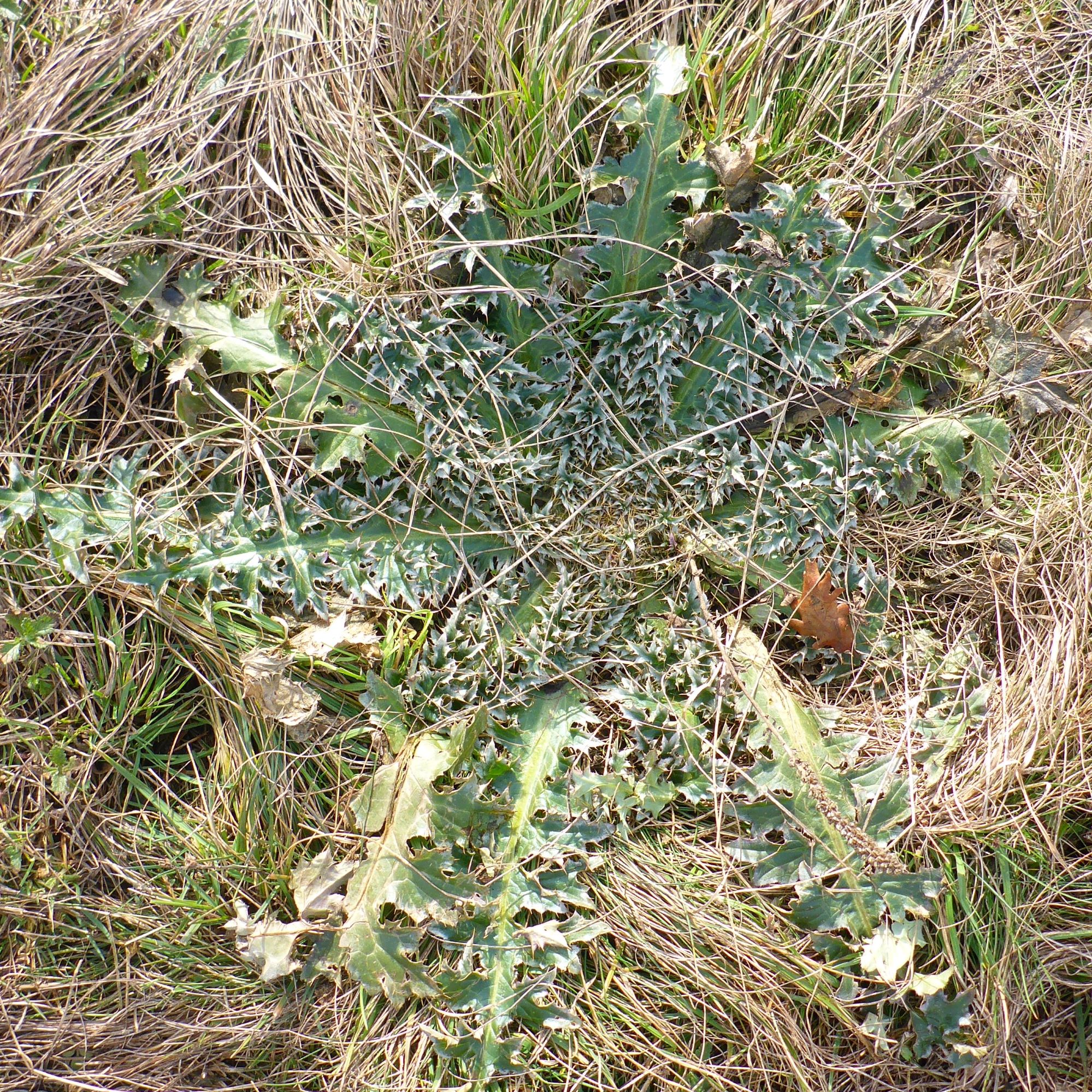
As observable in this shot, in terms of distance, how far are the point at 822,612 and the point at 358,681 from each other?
5.20 ft

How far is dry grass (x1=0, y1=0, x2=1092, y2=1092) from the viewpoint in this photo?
2.42 meters

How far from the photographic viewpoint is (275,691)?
100 inches

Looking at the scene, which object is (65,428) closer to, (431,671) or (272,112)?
(272,112)

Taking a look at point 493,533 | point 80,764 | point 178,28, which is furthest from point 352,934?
point 178,28

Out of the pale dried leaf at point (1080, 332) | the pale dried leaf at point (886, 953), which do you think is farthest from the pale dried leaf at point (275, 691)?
the pale dried leaf at point (1080, 332)

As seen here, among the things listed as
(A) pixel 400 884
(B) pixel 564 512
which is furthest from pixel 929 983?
(B) pixel 564 512

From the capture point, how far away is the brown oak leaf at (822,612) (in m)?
2.56

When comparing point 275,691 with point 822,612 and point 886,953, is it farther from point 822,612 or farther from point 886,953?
point 886,953

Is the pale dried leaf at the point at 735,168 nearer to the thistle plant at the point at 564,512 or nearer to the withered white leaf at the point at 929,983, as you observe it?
the thistle plant at the point at 564,512

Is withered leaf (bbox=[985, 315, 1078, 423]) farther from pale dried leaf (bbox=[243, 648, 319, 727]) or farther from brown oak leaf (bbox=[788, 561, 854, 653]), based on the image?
pale dried leaf (bbox=[243, 648, 319, 727])

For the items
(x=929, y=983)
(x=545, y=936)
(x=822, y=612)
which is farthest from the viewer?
(x=822, y=612)

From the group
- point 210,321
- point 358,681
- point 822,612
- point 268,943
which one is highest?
point 210,321

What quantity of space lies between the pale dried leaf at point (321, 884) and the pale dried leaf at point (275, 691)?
0.45 m

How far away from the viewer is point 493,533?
269 centimetres
